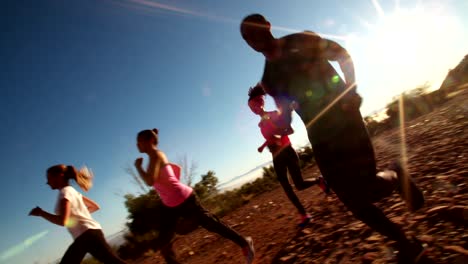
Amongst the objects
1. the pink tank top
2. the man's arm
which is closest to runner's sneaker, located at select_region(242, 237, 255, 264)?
the pink tank top

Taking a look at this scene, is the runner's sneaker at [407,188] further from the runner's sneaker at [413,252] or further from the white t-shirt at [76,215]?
the white t-shirt at [76,215]

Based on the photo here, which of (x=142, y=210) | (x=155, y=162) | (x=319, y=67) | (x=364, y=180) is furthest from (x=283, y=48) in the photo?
(x=142, y=210)

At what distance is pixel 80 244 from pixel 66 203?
0.46m

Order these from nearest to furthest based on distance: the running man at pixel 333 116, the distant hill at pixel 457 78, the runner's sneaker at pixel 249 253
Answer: the running man at pixel 333 116 → the runner's sneaker at pixel 249 253 → the distant hill at pixel 457 78

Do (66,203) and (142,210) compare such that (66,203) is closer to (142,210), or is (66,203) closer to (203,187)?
(142,210)

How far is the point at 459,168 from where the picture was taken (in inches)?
136

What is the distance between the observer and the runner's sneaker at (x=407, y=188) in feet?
7.32

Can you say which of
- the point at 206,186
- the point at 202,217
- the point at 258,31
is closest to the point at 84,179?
the point at 202,217

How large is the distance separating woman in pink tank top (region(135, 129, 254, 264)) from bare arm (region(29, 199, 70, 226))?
2.82 feet

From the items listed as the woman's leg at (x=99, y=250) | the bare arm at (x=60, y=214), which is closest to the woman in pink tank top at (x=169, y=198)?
the woman's leg at (x=99, y=250)

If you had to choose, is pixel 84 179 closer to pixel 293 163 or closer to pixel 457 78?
pixel 293 163

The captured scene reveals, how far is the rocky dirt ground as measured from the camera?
7.63 feet

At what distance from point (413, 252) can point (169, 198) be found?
7.50 ft

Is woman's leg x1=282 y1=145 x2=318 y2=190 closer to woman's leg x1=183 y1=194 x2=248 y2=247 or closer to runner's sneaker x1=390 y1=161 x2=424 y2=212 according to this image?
woman's leg x1=183 y1=194 x2=248 y2=247
